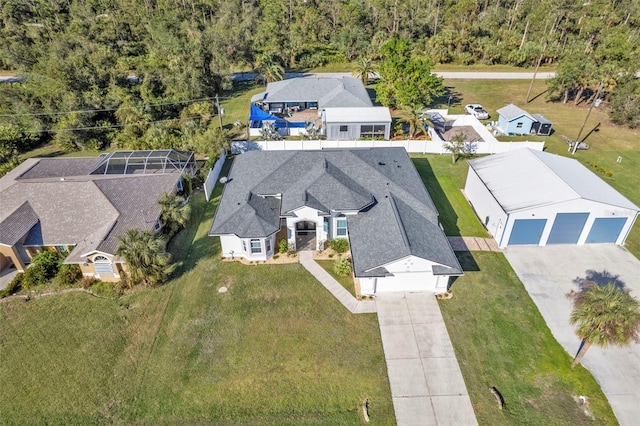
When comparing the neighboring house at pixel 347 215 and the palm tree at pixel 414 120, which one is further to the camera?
the palm tree at pixel 414 120

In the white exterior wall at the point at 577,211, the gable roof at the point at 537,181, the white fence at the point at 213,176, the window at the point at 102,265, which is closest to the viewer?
the window at the point at 102,265

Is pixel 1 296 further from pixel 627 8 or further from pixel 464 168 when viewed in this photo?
pixel 627 8

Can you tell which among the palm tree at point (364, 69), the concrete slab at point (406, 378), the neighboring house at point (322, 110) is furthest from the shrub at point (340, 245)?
the palm tree at point (364, 69)

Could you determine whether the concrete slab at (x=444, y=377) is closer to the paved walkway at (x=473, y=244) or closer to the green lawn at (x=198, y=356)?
the green lawn at (x=198, y=356)

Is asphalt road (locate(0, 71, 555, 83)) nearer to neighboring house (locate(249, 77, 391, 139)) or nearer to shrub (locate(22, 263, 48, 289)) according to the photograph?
neighboring house (locate(249, 77, 391, 139))

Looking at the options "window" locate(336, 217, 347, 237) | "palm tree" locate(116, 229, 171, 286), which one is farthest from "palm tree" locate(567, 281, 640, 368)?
"palm tree" locate(116, 229, 171, 286)

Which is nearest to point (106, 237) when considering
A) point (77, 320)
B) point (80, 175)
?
point (77, 320)

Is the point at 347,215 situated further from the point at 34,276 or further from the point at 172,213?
the point at 34,276

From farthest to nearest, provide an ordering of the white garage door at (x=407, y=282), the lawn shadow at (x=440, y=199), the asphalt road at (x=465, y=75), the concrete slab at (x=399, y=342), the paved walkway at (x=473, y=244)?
the asphalt road at (x=465, y=75)
the lawn shadow at (x=440, y=199)
the paved walkway at (x=473, y=244)
the white garage door at (x=407, y=282)
the concrete slab at (x=399, y=342)

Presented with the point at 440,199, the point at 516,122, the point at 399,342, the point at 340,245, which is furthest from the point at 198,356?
the point at 516,122
